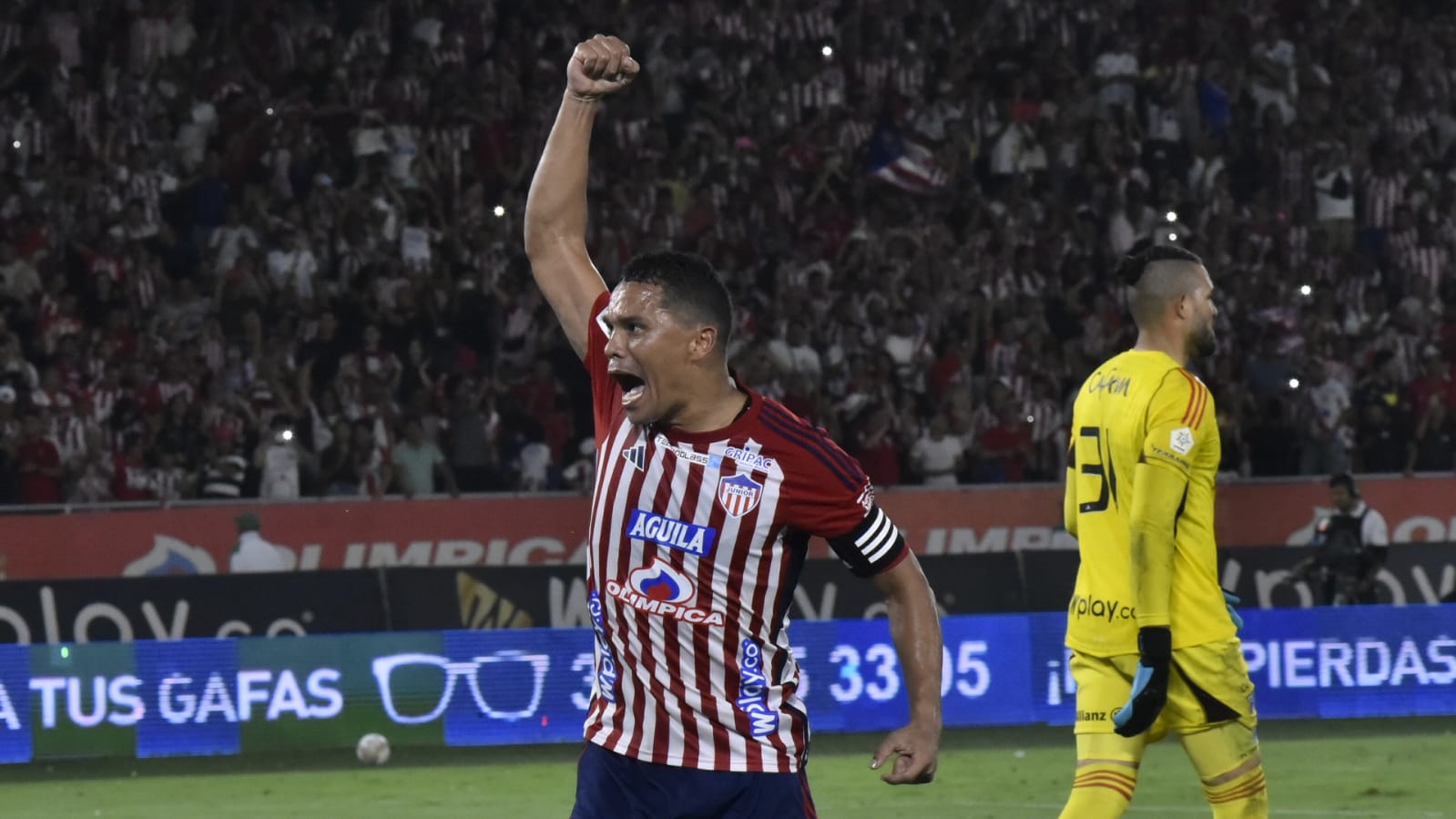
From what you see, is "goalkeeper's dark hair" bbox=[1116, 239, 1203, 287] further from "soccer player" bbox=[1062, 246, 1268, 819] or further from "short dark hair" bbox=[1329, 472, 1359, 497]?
"short dark hair" bbox=[1329, 472, 1359, 497]

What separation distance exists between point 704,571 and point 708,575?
11 mm

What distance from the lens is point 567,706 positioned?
1363 cm

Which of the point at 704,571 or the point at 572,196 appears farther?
the point at 572,196

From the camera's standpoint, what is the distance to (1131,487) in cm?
648

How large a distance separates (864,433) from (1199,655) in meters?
11.6

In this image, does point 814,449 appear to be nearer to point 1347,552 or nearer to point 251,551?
point 251,551

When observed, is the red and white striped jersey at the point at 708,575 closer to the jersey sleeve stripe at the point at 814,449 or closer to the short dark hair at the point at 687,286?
the jersey sleeve stripe at the point at 814,449

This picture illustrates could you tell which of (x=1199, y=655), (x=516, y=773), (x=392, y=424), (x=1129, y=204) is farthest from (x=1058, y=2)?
(x=1199, y=655)

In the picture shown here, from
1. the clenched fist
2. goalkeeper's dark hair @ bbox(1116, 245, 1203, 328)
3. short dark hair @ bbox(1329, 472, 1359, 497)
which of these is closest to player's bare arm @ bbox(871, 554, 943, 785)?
the clenched fist

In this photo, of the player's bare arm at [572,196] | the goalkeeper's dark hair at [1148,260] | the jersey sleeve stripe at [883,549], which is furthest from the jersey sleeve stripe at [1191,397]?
the player's bare arm at [572,196]

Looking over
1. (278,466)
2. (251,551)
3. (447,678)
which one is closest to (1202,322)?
(447,678)

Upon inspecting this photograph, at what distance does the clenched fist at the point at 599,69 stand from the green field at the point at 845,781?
6.11m

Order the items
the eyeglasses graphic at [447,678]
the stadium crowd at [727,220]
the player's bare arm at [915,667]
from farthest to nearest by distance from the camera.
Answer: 1. the stadium crowd at [727,220]
2. the eyeglasses graphic at [447,678]
3. the player's bare arm at [915,667]

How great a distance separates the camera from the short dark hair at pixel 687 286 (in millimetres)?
4637
